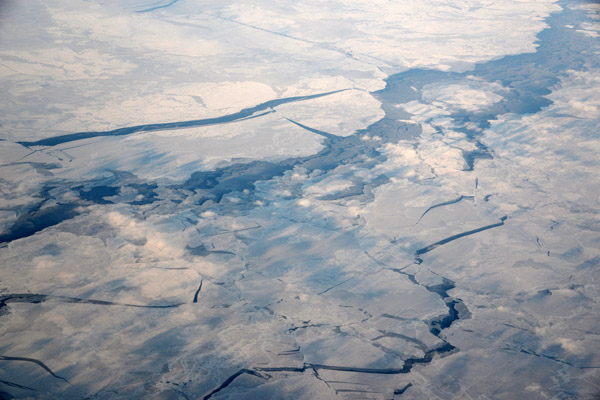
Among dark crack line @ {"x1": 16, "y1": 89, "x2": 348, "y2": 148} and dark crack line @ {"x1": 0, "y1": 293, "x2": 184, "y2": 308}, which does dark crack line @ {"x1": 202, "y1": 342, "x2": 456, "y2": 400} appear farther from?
dark crack line @ {"x1": 16, "y1": 89, "x2": 348, "y2": 148}

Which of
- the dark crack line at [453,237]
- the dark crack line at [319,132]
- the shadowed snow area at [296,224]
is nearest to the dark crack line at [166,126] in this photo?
the shadowed snow area at [296,224]

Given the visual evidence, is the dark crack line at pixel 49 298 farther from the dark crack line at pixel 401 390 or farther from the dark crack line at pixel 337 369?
the dark crack line at pixel 401 390

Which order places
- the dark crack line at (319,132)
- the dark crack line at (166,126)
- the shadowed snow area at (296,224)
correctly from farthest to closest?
the dark crack line at (319,132) → the dark crack line at (166,126) → the shadowed snow area at (296,224)

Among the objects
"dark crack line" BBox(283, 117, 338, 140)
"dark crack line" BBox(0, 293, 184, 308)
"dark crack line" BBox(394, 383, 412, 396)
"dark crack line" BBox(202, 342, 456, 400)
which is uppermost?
"dark crack line" BBox(283, 117, 338, 140)

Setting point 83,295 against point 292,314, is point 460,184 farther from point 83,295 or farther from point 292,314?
point 83,295

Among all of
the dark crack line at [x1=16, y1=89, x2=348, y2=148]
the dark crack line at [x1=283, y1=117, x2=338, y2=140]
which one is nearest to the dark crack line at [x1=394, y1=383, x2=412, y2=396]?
the dark crack line at [x1=283, y1=117, x2=338, y2=140]

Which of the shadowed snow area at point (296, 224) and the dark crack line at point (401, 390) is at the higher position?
the shadowed snow area at point (296, 224)

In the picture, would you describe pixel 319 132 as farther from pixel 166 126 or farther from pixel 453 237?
pixel 453 237

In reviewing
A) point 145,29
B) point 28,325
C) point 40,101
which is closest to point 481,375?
point 28,325
